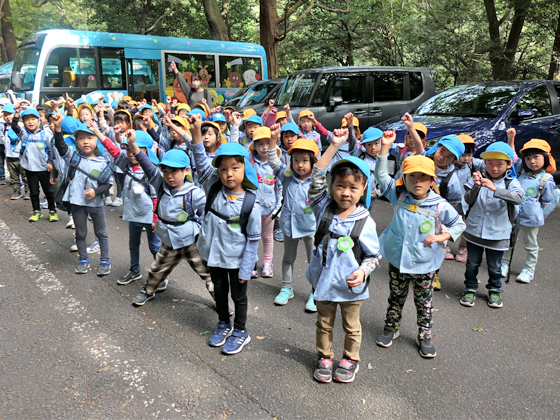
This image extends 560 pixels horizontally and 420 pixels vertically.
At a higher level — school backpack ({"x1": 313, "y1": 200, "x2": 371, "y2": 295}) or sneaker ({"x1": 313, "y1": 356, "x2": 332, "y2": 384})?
school backpack ({"x1": 313, "y1": 200, "x2": 371, "y2": 295})

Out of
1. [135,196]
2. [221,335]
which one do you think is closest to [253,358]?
[221,335]

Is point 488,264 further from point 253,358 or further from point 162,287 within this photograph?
point 162,287

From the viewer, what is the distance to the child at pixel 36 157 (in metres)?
6.80

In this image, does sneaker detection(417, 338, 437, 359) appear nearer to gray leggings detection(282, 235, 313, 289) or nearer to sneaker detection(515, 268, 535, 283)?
gray leggings detection(282, 235, 313, 289)

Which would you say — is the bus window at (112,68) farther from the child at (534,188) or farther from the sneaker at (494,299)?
the sneaker at (494,299)

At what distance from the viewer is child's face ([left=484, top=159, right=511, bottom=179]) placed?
4086 millimetres

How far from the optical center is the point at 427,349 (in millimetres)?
3461

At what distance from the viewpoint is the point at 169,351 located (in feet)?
11.4

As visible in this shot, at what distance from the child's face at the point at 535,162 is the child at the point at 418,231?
77.1 inches

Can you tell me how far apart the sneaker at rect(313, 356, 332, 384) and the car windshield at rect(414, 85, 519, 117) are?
19.1 feet

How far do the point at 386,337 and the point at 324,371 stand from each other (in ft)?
2.45

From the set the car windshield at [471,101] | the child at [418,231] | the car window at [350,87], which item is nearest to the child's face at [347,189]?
the child at [418,231]

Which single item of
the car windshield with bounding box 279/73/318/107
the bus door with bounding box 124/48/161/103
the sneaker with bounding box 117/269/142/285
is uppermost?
the bus door with bounding box 124/48/161/103

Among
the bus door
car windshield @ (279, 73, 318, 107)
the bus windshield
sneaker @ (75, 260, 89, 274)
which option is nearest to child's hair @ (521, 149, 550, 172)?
sneaker @ (75, 260, 89, 274)
